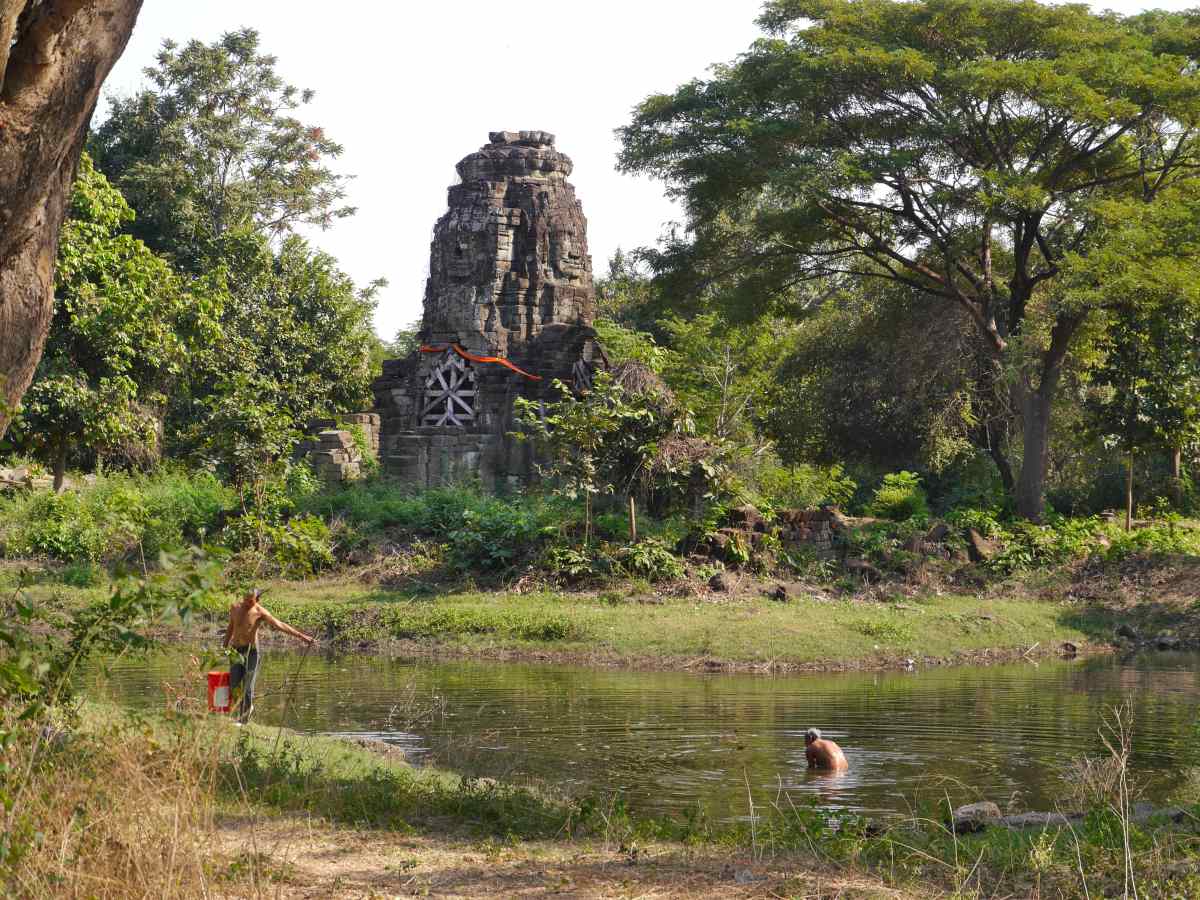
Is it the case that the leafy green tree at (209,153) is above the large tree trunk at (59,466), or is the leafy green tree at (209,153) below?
above

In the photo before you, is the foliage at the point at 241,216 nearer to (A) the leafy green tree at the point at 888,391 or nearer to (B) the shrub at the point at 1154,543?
(A) the leafy green tree at the point at 888,391

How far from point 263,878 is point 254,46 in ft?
129

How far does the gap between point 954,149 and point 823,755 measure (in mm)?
19439

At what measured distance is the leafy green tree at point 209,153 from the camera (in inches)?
1503

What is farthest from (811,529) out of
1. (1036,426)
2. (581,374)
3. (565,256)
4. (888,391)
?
(565,256)

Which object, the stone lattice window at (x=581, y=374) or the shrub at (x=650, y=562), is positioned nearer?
the shrub at (x=650, y=562)

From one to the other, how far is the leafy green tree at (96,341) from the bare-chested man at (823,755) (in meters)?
17.6

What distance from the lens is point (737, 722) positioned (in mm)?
13516

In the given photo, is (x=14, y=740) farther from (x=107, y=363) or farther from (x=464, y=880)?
(x=107, y=363)

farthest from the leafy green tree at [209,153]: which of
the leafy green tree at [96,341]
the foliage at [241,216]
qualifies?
the leafy green tree at [96,341]

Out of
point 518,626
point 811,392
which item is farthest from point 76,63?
point 811,392

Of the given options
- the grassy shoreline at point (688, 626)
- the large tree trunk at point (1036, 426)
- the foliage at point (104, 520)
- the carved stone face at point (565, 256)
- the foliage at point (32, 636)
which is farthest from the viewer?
the carved stone face at point (565, 256)

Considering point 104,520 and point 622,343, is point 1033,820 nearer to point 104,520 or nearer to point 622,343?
point 104,520

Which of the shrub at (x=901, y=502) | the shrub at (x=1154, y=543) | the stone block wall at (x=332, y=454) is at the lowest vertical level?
the shrub at (x=1154, y=543)
